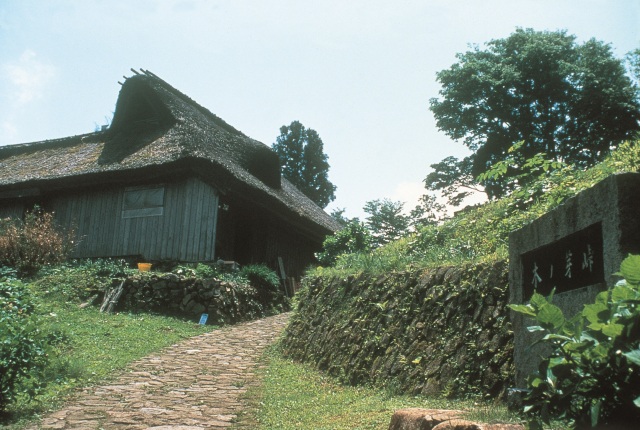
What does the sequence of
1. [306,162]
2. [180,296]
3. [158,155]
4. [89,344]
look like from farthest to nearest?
[306,162], [158,155], [180,296], [89,344]

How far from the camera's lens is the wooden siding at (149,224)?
14883 millimetres

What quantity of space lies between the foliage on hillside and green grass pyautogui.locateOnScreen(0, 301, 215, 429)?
3.33m

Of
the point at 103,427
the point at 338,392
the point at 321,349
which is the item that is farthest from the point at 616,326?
the point at 321,349

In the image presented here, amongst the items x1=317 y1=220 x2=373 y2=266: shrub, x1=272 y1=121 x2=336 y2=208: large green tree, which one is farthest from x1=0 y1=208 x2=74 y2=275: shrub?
x1=272 y1=121 x2=336 y2=208: large green tree

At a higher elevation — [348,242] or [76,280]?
[348,242]

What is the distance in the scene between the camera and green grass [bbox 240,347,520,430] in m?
5.02

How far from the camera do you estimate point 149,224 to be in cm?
1562

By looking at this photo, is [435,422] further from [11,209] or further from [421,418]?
[11,209]

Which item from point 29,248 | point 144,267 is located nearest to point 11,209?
point 29,248

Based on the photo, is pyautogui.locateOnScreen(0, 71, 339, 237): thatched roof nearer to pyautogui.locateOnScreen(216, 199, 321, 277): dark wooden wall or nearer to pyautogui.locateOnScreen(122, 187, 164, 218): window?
pyautogui.locateOnScreen(122, 187, 164, 218): window

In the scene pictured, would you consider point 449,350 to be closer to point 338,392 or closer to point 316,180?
point 338,392

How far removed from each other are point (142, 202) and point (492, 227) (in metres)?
10.5

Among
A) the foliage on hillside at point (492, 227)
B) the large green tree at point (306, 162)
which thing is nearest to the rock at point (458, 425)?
the foliage on hillside at point (492, 227)

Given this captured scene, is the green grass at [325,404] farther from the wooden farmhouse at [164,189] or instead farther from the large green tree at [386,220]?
the large green tree at [386,220]
